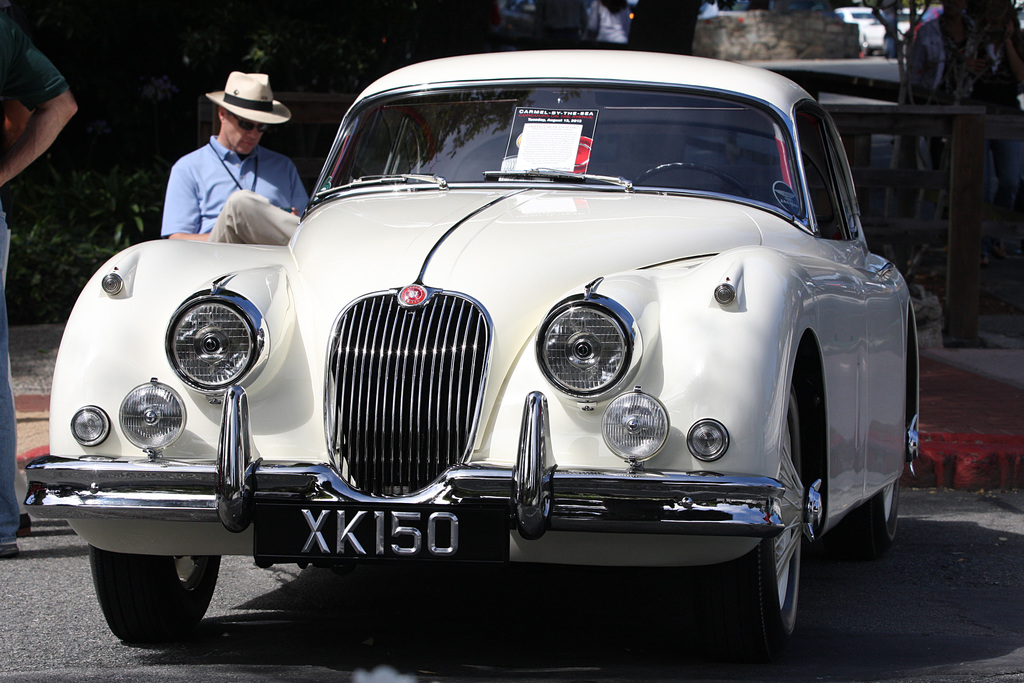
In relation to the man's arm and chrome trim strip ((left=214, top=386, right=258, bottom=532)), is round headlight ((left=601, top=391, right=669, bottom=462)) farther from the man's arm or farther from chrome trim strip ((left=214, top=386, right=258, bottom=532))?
the man's arm

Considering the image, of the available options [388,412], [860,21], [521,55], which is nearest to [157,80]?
[521,55]

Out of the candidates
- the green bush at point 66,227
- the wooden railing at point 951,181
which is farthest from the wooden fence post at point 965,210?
the green bush at point 66,227

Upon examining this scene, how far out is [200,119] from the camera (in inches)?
366

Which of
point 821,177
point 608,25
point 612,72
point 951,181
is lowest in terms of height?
point 608,25

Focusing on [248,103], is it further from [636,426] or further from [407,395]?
[636,426]

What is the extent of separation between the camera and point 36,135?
508 cm

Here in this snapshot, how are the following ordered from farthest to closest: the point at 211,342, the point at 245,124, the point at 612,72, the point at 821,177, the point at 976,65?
the point at 976,65 < the point at 245,124 < the point at 821,177 < the point at 612,72 < the point at 211,342

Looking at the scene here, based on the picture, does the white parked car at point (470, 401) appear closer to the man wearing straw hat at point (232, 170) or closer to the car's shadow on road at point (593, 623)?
the car's shadow on road at point (593, 623)

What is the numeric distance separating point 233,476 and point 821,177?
9.41 ft

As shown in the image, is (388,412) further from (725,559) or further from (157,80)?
(157,80)

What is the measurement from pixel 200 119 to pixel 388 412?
6229 millimetres

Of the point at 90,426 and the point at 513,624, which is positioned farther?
the point at 513,624

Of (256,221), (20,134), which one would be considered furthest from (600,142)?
(20,134)

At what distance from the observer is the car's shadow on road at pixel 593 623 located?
3771mm
